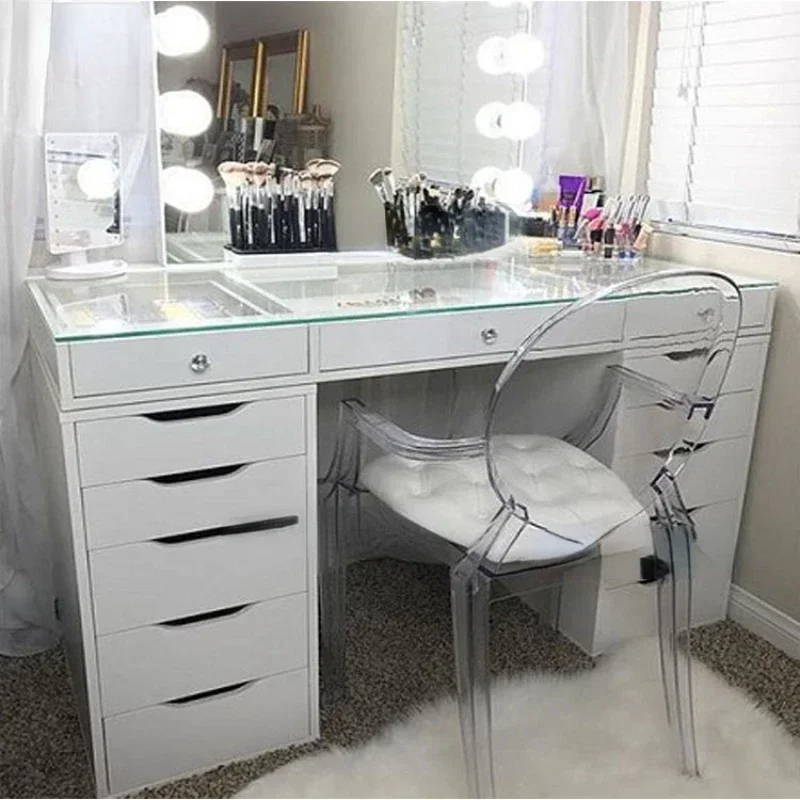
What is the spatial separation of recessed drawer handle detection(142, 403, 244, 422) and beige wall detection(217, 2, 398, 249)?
0.68 meters

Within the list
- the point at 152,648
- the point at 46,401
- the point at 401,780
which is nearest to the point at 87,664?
the point at 152,648

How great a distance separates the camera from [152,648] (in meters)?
1.46

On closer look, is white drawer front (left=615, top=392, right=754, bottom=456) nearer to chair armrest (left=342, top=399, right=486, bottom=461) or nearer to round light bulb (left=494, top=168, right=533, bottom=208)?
chair armrest (left=342, top=399, right=486, bottom=461)

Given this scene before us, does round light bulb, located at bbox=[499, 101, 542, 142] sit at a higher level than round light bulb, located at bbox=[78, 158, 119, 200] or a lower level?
higher

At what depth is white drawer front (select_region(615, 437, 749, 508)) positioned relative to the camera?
75.4 inches

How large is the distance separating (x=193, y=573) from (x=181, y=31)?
3.49 ft

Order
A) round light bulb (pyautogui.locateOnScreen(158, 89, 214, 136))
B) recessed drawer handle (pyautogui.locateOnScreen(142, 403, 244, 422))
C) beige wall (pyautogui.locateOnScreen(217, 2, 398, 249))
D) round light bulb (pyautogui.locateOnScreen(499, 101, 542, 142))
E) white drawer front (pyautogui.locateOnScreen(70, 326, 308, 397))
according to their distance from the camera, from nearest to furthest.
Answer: white drawer front (pyautogui.locateOnScreen(70, 326, 308, 397)), recessed drawer handle (pyautogui.locateOnScreen(142, 403, 244, 422)), round light bulb (pyautogui.locateOnScreen(158, 89, 214, 136)), beige wall (pyautogui.locateOnScreen(217, 2, 398, 249)), round light bulb (pyautogui.locateOnScreen(499, 101, 542, 142))

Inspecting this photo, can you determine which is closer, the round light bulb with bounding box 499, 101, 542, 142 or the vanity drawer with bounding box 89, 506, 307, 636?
the vanity drawer with bounding box 89, 506, 307, 636

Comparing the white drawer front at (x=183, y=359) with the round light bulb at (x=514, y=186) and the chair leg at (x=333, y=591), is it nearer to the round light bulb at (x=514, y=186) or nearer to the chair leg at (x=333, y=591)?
the chair leg at (x=333, y=591)

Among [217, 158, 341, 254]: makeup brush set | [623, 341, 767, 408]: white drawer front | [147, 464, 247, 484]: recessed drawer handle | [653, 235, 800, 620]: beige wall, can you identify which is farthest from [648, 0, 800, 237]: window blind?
[147, 464, 247, 484]: recessed drawer handle

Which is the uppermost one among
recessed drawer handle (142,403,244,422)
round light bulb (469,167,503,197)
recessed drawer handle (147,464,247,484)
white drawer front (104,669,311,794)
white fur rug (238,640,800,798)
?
round light bulb (469,167,503,197)

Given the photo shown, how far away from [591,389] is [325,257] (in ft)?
2.12

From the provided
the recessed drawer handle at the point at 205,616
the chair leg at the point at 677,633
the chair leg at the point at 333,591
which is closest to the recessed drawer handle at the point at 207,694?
the recessed drawer handle at the point at 205,616

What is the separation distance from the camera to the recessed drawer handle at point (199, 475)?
1404 mm
